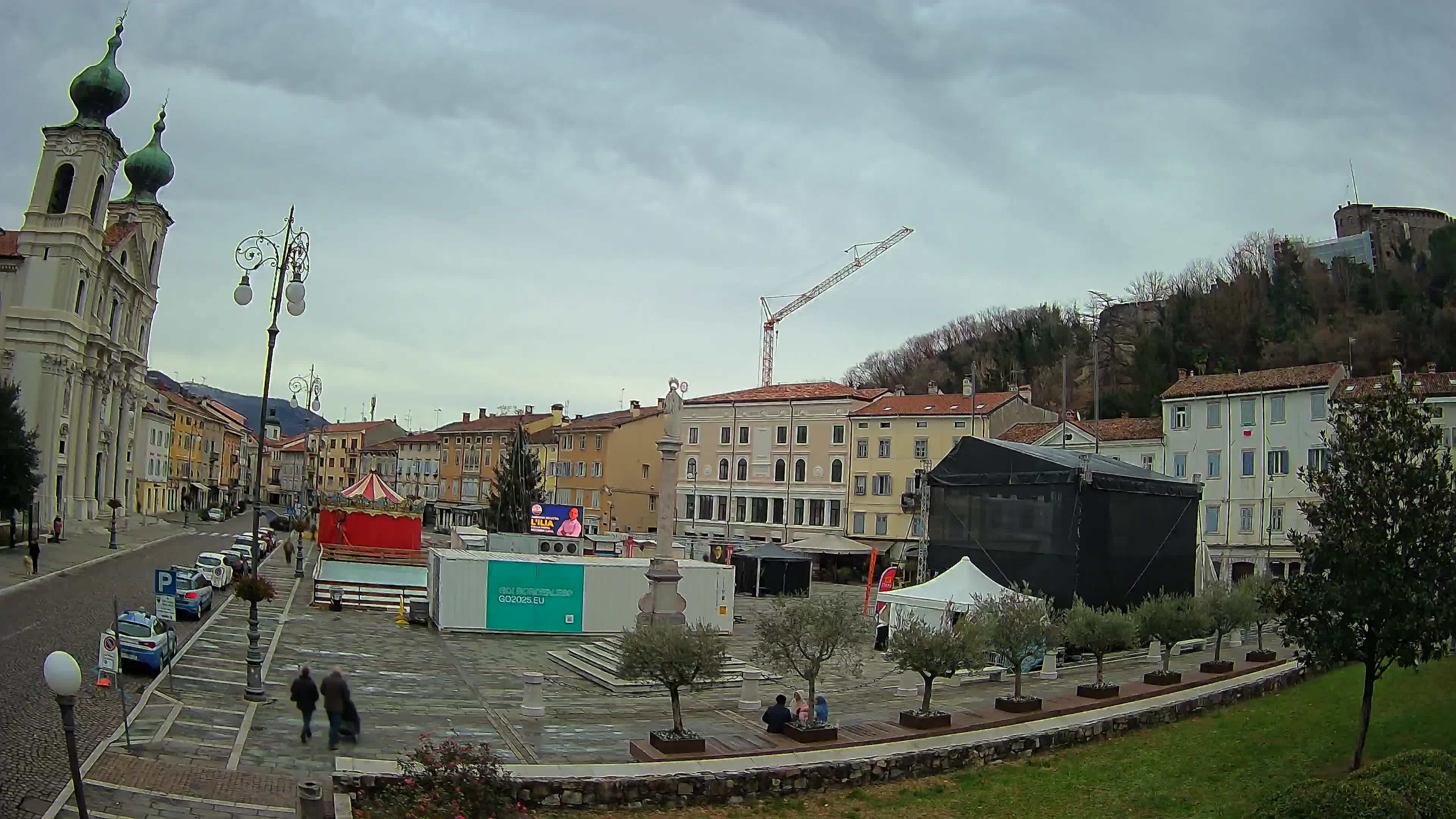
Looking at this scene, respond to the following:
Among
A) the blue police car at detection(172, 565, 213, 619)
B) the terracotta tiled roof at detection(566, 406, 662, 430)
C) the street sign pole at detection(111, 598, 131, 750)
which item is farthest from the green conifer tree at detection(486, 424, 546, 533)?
the street sign pole at detection(111, 598, 131, 750)

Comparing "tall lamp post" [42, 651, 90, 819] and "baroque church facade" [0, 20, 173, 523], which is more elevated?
"baroque church facade" [0, 20, 173, 523]

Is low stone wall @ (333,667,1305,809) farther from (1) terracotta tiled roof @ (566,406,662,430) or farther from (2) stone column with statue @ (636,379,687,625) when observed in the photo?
(1) terracotta tiled roof @ (566,406,662,430)

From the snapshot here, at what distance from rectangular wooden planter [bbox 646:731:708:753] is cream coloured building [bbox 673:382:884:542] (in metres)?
45.8

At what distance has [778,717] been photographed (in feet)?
58.2

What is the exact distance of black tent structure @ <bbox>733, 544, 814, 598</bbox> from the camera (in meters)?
48.0

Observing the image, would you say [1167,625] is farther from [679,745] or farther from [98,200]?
[98,200]

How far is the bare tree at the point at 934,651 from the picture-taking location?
18641 mm

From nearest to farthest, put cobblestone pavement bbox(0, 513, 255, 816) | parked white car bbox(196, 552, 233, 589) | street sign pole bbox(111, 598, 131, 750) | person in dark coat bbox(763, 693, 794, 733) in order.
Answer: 1. cobblestone pavement bbox(0, 513, 255, 816)
2. street sign pole bbox(111, 598, 131, 750)
3. person in dark coat bbox(763, 693, 794, 733)
4. parked white car bbox(196, 552, 233, 589)

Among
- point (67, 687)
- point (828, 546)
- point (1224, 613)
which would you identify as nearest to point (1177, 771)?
point (1224, 613)

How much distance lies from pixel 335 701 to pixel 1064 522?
2421 centimetres

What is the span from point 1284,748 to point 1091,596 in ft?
52.3

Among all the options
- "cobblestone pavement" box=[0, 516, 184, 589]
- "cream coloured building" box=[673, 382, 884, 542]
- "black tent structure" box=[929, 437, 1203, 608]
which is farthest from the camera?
"cream coloured building" box=[673, 382, 884, 542]

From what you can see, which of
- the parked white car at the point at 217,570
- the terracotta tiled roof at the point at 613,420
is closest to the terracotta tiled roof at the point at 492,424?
the terracotta tiled roof at the point at 613,420

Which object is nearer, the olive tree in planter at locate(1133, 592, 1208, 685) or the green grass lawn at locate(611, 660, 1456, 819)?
the green grass lawn at locate(611, 660, 1456, 819)
